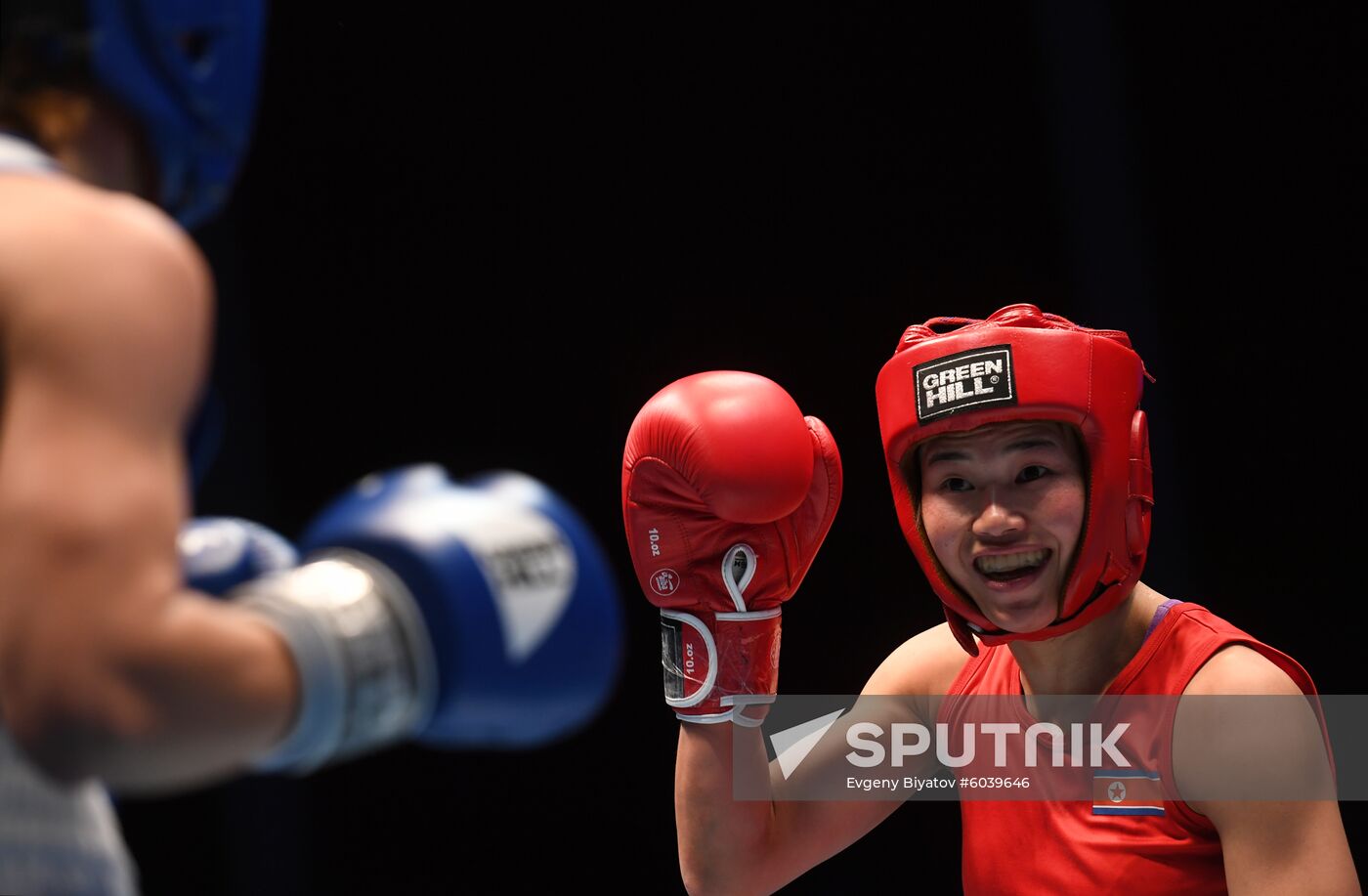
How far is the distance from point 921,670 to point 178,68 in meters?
1.83

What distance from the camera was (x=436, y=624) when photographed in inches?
40.9

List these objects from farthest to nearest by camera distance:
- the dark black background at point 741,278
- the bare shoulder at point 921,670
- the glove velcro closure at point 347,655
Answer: the dark black background at point 741,278
the bare shoulder at point 921,670
the glove velcro closure at point 347,655

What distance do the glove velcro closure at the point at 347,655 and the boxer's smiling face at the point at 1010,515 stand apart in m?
1.27

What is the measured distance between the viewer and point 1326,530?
11.2ft

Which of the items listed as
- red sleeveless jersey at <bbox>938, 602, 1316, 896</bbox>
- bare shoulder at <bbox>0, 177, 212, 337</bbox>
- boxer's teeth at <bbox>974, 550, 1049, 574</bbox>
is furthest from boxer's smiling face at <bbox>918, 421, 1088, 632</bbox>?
bare shoulder at <bbox>0, 177, 212, 337</bbox>

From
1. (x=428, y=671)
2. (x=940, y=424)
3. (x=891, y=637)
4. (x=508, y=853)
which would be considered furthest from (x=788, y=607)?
(x=428, y=671)

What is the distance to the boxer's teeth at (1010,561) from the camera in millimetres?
2086

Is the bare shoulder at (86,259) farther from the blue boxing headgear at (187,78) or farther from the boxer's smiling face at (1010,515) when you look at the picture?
the boxer's smiling face at (1010,515)

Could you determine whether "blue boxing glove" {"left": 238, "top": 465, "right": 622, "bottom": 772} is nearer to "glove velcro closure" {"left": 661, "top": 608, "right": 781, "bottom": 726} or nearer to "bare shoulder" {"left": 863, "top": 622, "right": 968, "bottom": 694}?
"glove velcro closure" {"left": 661, "top": 608, "right": 781, "bottom": 726}

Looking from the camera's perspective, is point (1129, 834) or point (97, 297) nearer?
point (97, 297)

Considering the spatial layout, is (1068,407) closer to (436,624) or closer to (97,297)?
(436,624)

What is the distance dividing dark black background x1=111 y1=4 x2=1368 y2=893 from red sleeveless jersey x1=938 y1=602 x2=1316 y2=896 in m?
1.47

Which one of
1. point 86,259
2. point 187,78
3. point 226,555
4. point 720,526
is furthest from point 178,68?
point 720,526

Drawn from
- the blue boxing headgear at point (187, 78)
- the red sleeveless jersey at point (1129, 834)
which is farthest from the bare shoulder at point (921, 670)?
the blue boxing headgear at point (187, 78)
